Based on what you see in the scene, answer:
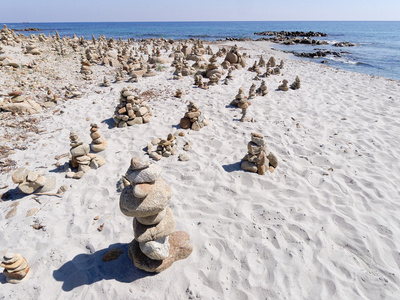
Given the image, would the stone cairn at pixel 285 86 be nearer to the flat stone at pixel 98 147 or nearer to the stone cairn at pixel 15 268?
the flat stone at pixel 98 147

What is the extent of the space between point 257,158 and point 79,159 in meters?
4.10

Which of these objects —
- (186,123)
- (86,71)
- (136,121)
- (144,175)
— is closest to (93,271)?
(144,175)

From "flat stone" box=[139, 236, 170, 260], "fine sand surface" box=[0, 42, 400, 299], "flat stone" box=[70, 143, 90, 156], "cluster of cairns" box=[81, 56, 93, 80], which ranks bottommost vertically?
"fine sand surface" box=[0, 42, 400, 299]

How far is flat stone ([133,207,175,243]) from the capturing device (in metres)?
2.92

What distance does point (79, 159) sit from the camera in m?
5.11

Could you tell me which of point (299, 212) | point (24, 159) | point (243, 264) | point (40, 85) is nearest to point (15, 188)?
point (24, 159)

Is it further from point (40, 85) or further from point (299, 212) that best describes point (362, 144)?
point (40, 85)

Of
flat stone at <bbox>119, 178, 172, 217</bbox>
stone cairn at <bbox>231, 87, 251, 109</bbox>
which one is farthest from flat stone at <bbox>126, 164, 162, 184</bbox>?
stone cairn at <bbox>231, 87, 251, 109</bbox>

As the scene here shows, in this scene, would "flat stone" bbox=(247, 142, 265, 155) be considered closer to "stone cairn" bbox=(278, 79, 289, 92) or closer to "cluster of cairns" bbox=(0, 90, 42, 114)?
"stone cairn" bbox=(278, 79, 289, 92)

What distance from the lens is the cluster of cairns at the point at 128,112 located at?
7172 mm

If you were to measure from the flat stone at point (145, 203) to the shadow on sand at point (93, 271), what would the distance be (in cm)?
104

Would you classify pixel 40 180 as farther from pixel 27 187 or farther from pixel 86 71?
pixel 86 71

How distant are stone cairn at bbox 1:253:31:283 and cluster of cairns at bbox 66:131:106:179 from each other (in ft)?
7.35

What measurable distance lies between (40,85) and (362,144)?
41.6ft
